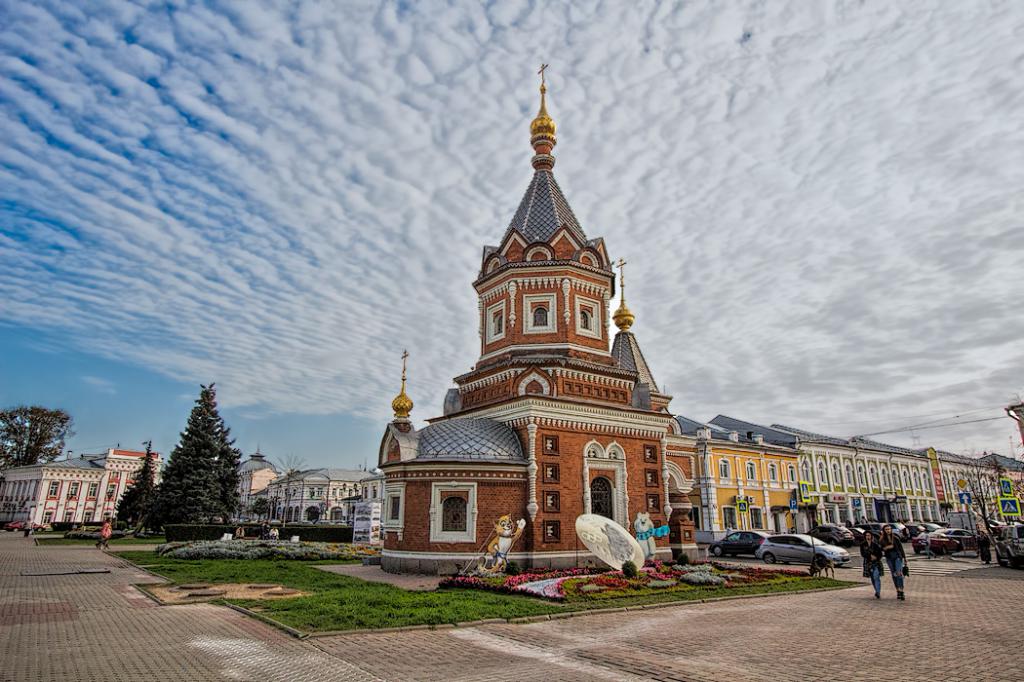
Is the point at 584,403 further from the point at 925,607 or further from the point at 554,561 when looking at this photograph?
the point at 925,607

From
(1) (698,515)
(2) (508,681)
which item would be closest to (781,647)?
(2) (508,681)

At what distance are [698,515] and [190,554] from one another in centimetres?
3039

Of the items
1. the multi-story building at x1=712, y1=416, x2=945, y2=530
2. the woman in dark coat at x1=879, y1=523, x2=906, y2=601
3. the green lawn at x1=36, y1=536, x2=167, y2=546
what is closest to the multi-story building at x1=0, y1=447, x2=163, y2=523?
the green lawn at x1=36, y1=536, x2=167, y2=546

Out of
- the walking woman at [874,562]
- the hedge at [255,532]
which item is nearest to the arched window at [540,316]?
the walking woman at [874,562]

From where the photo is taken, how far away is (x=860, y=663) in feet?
28.0

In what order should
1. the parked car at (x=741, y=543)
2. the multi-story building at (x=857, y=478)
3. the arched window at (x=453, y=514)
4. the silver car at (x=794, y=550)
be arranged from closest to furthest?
the arched window at (x=453, y=514), the silver car at (x=794, y=550), the parked car at (x=741, y=543), the multi-story building at (x=857, y=478)

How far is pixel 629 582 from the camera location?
52.9 feet

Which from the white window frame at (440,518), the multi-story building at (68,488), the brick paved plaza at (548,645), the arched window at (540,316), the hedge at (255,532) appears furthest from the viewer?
the multi-story building at (68,488)

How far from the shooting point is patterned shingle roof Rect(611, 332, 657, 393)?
100 ft

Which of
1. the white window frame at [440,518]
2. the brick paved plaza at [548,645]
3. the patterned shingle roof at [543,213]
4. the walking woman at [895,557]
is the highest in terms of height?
the patterned shingle roof at [543,213]

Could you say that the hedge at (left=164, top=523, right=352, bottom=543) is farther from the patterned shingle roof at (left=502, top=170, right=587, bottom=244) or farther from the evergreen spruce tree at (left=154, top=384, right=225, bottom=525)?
the patterned shingle roof at (left=502, top=170, right=587, bottom=244)

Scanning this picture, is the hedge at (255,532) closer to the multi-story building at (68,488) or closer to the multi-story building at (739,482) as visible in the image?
the multi-story building at (739,482)

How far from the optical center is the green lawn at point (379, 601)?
36.7ft

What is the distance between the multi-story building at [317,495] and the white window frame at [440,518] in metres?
73.3
